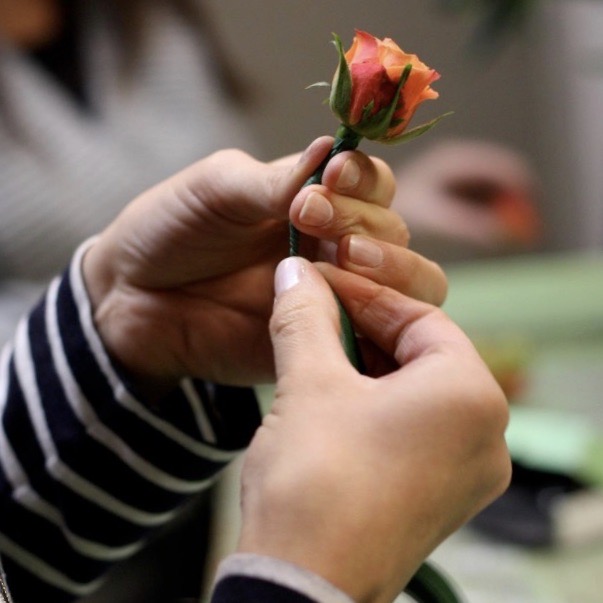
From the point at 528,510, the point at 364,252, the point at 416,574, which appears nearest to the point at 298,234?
the point at 364,252

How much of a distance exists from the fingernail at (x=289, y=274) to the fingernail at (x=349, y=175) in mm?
35

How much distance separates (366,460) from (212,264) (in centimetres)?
20

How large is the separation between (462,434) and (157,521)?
24cm

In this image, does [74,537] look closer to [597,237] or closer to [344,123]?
[344,123]

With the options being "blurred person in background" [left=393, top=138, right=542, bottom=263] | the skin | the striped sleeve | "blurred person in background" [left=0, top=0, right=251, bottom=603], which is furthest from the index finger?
"blurred person in background" [left=393, top=138, right=542, bottom=263]

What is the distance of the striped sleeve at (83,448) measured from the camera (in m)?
0.41

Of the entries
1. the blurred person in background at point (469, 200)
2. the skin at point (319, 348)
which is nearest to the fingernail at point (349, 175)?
the skin at point (319, 348)

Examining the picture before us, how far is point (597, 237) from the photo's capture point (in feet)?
4.56

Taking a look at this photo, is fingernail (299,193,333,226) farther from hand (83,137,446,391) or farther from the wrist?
the wrist

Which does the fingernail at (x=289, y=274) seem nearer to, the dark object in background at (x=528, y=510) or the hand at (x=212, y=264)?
the hand at (x=212, y=264)

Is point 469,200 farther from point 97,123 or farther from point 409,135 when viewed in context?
point 409,135

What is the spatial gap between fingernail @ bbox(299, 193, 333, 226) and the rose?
3 cm

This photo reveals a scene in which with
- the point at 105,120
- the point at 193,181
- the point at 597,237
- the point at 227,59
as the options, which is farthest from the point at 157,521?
the point at 597,237

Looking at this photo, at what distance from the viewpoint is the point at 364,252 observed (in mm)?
328
